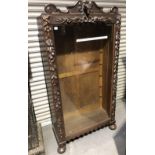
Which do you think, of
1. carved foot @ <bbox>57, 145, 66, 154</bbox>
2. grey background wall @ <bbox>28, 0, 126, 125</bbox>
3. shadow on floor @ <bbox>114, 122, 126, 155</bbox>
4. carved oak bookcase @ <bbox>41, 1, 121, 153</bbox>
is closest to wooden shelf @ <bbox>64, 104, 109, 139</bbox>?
carved oak bookcase @ <bbox>41, 1, 121, 153</bbox>

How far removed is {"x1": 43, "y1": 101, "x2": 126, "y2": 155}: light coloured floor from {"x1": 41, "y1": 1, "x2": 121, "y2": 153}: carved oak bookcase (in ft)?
0.39

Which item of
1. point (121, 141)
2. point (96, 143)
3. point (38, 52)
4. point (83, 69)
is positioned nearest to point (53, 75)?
point (38, 52)

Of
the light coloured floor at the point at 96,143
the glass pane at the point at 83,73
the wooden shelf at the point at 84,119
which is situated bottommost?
the light coloured floor at the point at 96,143

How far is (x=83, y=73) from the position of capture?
8.24ft

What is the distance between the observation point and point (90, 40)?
2385mm

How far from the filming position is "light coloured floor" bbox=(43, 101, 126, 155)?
2113 mm

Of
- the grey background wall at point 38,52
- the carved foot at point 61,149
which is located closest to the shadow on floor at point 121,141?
the carved foot at point 61,149

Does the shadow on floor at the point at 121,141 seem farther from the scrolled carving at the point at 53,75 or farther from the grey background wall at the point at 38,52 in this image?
the grey background wall at the point at 38,52

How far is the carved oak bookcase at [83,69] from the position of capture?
184 cm

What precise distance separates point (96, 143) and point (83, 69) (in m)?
1.06

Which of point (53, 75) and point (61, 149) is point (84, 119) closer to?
point (61, 149)
